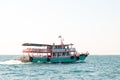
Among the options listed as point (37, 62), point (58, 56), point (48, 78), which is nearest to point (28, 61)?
point (37, 62)

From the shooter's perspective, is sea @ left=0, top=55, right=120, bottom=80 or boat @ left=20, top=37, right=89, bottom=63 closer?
sea @ left=0, top=55, right=120, bottom=80

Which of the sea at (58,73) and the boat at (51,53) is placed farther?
the boat at (51,53)

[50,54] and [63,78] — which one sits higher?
[50,54]

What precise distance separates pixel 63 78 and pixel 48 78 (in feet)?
7.53

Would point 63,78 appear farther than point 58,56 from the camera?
No

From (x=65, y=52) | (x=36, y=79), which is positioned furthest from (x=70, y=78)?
(x=65, y=52)

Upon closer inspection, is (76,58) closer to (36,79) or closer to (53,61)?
(53,61)

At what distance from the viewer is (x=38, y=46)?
88688 mm

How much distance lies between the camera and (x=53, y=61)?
88.4 m

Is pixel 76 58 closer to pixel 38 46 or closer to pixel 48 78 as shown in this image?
pixel 38 46

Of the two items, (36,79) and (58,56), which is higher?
(58,56)

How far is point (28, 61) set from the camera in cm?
8888

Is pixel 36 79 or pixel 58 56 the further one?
pixel 58 56

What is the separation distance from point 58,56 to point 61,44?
3215 mm
